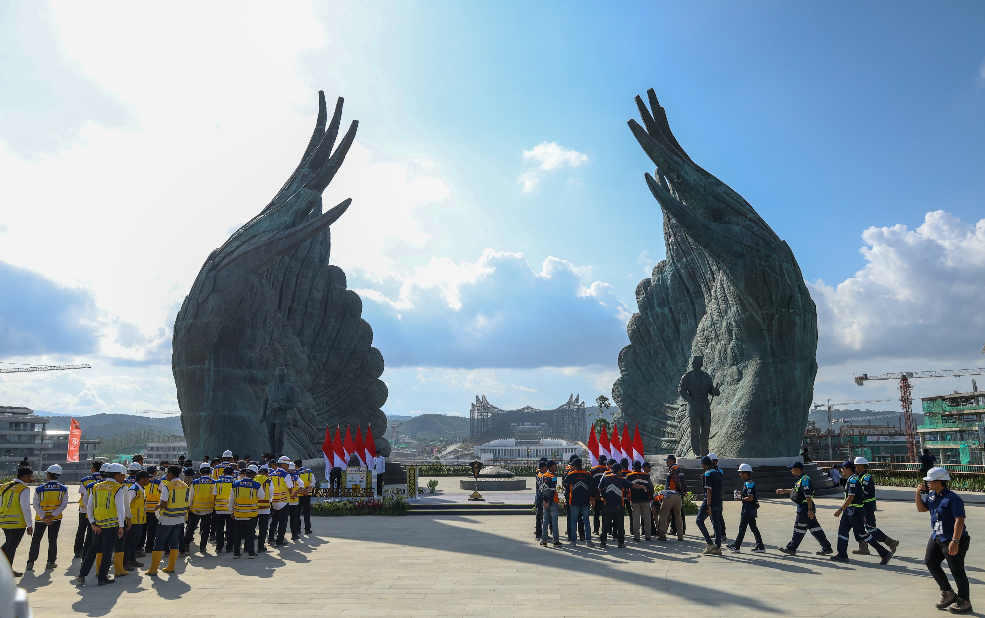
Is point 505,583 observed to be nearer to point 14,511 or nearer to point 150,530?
point 150,530

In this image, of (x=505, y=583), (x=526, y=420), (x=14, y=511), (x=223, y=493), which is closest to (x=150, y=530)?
(x=223, y=493)

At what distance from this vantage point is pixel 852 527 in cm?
1055

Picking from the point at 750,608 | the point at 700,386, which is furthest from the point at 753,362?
the point at 750,608

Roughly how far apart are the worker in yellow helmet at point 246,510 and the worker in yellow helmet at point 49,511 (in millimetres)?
2577

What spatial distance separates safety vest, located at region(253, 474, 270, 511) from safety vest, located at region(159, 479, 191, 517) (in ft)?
4.81

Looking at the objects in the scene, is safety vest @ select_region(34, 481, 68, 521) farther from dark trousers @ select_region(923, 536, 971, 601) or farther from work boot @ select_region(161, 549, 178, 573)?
dark trousers @ select_region(923, 536, 971, 601)

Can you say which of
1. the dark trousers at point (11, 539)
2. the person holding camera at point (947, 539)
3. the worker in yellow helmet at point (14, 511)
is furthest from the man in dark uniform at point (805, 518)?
the dark trousers at point (11, 539)

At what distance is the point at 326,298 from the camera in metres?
36.4

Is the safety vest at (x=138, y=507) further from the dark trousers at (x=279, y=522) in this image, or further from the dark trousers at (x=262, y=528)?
the dark trousers at (x=279, y=522)

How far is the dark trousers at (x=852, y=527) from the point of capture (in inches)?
406

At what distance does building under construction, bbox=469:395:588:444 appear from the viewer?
458 ft

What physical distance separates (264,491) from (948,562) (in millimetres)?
10101

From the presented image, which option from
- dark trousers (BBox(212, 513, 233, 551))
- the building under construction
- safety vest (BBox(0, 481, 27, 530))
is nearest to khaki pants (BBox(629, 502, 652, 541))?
dark trousers (BBox(212, 513, 233, 551))

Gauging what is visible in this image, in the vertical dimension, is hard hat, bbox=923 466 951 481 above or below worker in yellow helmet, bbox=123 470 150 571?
above
